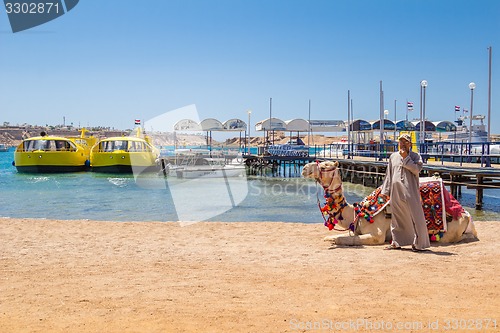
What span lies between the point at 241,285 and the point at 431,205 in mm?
3786

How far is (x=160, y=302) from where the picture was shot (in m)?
5.45

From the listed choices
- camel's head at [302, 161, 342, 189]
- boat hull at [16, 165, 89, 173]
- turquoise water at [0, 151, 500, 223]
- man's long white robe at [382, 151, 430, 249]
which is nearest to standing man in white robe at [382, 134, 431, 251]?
man's long white robe at [382, 151, 430, 249]

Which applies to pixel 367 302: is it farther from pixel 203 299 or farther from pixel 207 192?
pixel 207 192

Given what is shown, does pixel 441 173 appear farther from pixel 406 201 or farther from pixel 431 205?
pixel 406 201

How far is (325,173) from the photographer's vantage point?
8.68 m

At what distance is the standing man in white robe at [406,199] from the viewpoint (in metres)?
7.77

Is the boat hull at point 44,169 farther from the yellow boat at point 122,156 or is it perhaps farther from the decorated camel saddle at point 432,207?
the decorated camel saddle at point 432,207

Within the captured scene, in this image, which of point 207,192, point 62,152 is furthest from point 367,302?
point 62,152

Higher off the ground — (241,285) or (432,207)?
(432,207)

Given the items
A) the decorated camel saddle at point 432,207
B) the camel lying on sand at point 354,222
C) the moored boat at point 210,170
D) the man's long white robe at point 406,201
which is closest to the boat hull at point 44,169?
the moored boat at point 210,170

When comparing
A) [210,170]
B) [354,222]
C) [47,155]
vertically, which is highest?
[354,222]

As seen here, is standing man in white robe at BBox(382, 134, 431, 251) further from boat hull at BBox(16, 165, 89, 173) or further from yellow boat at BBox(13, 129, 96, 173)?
boat hull at BBox(16, 165, 89, 173)

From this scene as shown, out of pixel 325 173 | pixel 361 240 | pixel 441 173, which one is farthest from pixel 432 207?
pixel 441 173

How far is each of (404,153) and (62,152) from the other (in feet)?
147
